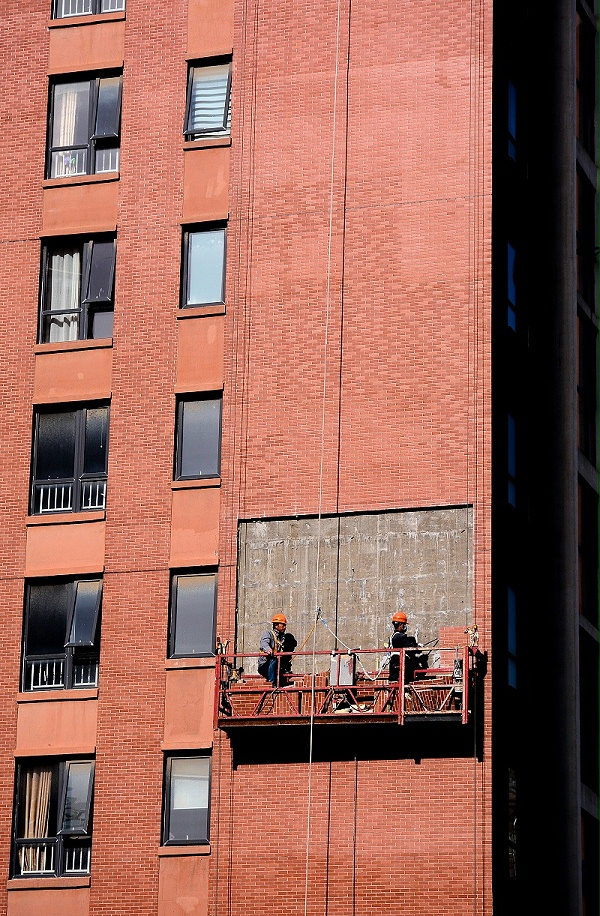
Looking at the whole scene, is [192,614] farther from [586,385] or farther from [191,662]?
[586,385]

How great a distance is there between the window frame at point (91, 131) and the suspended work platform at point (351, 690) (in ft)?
39.7

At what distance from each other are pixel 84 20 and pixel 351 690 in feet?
56.7

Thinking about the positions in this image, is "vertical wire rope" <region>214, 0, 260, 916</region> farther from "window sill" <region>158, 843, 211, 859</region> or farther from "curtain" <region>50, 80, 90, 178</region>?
"curtain" <region>50, 80, 90, 178</region>

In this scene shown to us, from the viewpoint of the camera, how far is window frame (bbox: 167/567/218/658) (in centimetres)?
3669

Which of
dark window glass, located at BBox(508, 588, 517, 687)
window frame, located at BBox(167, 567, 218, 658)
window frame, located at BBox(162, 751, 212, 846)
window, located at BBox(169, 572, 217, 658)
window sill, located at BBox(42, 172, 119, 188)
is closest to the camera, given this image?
window frame, located at BBox(162, 751, 212, 846)

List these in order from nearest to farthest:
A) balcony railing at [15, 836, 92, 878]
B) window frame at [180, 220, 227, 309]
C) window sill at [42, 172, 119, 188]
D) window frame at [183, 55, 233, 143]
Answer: balcony railing at [15, 836, 92, 878]
window frame at [180, 220, 227, 309]
window frame at [183, 55, 233, 143]
window sill at [42, 172, 119, 188]

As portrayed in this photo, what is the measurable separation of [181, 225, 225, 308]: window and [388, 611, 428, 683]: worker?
8724 millimetres

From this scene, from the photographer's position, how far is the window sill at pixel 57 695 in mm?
36875

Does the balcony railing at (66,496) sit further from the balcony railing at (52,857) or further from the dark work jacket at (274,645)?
the balcony railing at (52,857)

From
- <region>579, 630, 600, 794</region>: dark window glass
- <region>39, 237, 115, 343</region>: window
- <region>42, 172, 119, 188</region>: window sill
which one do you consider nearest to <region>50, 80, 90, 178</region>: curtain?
<region>42, 172, 119, 188</region>: window sill

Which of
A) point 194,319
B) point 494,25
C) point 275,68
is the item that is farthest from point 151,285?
point 494,25

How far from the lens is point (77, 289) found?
1575 inches

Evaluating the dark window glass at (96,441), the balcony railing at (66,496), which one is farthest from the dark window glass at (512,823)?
the dark window glass at (96,441)

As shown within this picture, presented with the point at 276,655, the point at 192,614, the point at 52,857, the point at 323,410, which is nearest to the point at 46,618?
the point at 192,614
